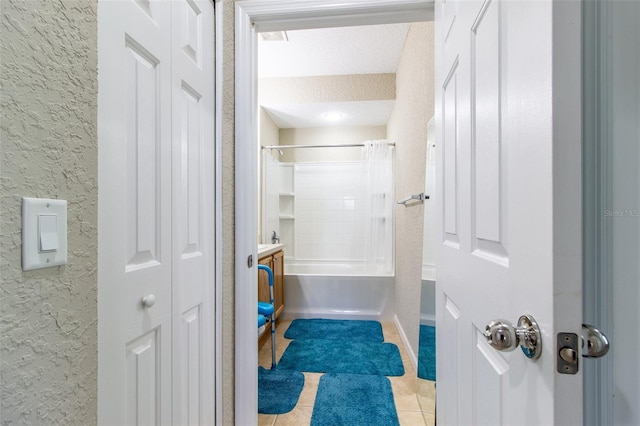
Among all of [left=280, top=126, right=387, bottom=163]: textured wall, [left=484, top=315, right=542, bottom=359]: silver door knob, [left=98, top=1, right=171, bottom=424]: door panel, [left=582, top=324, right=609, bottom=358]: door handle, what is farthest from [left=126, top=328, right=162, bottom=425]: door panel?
[left=280, top=126, right=387, bottom=163]: textured wall

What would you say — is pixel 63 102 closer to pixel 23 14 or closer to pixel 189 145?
pixel 23 14

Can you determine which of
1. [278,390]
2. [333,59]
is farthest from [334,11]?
[278,390]

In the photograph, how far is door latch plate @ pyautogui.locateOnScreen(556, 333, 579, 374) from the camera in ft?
1.26

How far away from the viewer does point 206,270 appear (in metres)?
1.04

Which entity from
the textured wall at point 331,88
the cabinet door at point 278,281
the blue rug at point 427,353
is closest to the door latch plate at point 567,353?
the blue rug at point 427,353

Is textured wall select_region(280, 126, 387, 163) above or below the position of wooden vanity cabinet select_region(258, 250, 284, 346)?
above

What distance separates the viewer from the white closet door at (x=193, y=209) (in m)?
0.86

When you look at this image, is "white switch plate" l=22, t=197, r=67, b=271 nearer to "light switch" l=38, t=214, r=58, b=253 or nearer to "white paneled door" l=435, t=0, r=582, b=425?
"light switch" l=38, t=214, r=58, b=253

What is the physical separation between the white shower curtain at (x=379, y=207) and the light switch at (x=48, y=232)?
2909mm

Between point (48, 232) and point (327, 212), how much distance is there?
3.40 m

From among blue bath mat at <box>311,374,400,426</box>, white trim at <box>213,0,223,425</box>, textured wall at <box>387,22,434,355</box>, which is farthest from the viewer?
textured wall at <box>387,22,434,355</box>

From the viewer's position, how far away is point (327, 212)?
3809 mm

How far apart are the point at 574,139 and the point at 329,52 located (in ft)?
8.39

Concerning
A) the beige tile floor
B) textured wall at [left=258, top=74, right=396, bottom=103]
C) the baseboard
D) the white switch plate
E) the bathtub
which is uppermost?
textured wall at [left=258, top=74, right=396, bottom=103]
